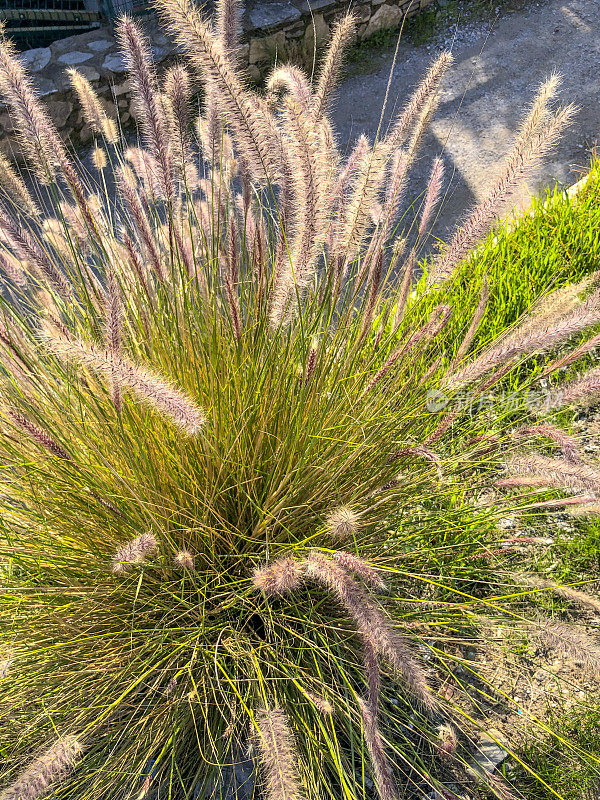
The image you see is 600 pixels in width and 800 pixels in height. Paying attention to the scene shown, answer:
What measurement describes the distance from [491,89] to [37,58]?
4075 mm

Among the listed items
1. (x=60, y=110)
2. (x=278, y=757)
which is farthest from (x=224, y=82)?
(x=60, y=110)

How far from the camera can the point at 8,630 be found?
1.85m

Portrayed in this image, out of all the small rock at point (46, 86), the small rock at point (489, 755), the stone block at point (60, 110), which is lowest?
the small rock at point (489, 755)

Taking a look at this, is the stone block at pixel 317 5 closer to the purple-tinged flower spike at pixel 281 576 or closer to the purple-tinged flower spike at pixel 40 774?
the purple-tinged flower spike at pixel 281 576

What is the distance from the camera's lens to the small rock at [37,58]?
5730 millimetres

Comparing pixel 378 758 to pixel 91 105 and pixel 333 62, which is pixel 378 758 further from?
pixel 91 105

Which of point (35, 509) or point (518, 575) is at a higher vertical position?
point (35, 509)

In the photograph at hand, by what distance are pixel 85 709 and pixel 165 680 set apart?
0.28 meters

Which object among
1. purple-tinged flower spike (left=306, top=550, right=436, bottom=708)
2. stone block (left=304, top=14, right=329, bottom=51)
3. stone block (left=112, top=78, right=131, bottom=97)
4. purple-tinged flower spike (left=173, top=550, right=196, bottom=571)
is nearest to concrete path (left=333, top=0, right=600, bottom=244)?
stone block (left=304, top=14, right=329, bottom=51)

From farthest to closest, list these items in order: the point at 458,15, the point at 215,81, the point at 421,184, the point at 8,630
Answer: the point at 458,15, the point at 421,184, the point at 8,630, the point at 215,81

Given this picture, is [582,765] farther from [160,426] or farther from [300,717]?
[160,426]

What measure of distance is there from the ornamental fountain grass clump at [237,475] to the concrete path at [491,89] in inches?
118

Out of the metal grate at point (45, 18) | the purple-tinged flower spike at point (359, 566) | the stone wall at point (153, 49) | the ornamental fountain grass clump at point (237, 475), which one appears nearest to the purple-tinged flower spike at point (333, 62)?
the ornamental fountain grass clump at point (237, 475)

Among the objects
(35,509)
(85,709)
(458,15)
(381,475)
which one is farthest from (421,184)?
(85,709)
